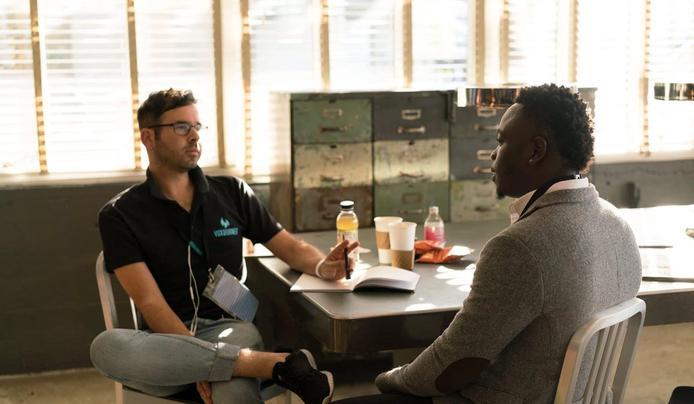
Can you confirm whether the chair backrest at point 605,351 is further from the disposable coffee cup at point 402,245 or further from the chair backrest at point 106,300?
the chair backrest at point 106,300

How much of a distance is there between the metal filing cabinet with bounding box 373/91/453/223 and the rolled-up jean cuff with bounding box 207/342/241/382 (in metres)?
2.41

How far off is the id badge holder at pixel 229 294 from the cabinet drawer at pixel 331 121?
6.00 feet

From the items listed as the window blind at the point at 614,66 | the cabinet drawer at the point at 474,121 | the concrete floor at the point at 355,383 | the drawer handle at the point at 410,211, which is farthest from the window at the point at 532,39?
the concrete floor at the point at 355,383

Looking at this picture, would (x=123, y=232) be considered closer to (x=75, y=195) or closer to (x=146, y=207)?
(x=146, y=207)

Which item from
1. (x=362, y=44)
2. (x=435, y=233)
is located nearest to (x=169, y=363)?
(x=435, y=233)

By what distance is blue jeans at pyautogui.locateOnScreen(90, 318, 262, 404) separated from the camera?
265cm

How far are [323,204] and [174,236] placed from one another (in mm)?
1894

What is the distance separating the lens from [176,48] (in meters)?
5.01

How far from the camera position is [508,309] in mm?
1961

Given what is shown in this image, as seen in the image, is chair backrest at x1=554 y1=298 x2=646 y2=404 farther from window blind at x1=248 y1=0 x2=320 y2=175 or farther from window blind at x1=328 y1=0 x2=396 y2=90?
window blind at x1=328 y1=0 x2=396 y2=90

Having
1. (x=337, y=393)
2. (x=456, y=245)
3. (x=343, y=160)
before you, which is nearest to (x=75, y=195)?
(x=343, y=160)

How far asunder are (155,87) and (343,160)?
Answer: 1.14 metres

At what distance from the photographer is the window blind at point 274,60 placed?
5160mm

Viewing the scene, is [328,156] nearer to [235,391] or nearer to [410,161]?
[410,161]
